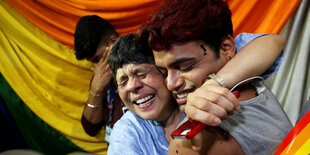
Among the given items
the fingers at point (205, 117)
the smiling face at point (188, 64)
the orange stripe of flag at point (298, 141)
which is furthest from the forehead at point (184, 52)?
the orange stripe of flag at point (298, 141)

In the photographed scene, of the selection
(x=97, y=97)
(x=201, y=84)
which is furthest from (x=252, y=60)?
(x=97, y=97)

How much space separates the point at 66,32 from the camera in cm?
202

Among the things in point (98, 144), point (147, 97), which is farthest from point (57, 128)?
point (147, 97)

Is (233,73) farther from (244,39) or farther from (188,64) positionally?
(244,39)

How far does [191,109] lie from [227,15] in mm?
374

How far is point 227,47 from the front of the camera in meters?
0.85

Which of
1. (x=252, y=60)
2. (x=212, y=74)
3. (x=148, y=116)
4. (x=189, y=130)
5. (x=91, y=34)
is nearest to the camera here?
(x=189, y=130)

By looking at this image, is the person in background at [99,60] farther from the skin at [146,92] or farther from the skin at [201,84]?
the skin at [201,84]

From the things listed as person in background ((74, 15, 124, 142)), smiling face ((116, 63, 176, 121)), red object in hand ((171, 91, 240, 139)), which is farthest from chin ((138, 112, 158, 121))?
person in background ((74, 15, 124, 142))

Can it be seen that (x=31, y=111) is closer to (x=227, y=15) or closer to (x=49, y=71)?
(x=49, y=71)

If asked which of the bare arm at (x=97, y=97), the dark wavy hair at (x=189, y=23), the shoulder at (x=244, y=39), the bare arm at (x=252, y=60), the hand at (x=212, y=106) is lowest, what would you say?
the bare arm at (x=97, y=97)

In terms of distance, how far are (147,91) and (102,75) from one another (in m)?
0.84

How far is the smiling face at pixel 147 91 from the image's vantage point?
3.51ft

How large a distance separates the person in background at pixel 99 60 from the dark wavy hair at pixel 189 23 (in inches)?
40.4
